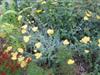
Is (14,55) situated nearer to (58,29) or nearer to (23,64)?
(23,64)

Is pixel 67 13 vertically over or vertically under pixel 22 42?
over

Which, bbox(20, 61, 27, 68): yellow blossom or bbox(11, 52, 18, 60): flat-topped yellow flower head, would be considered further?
bbox(11, 52, 18, 60): flat-topped yellow flower head

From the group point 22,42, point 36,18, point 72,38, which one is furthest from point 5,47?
point 72,38

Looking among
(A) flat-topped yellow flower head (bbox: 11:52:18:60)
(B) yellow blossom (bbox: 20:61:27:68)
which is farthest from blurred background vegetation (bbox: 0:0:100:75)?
(A) flat-topped yellow flower head (bbox: 11:52:18:60)

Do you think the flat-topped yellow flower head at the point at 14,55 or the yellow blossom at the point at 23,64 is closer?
the yellow blossom at the point at 23,64

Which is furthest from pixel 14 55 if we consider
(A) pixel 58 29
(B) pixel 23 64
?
(A) pixel 58 29

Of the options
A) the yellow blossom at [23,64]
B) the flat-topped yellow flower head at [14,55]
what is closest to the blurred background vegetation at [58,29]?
the yellow blossom at [23,64]

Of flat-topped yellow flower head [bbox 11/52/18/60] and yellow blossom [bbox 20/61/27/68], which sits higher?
flat-topped yellow flower head [bbox 11/52/18/60]

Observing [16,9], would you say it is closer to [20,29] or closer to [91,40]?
[20,29]

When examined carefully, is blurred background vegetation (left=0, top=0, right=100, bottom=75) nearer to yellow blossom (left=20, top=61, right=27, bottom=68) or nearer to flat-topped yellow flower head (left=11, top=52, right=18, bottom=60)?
yellow blossom (left=20, top=61, right=27, bottom=68)

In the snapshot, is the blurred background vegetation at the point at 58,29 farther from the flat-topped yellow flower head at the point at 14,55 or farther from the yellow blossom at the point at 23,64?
the flat-topped yellow flower head at the point at 14,55

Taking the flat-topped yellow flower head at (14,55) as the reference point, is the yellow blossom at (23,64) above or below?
below

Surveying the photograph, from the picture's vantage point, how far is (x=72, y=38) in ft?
16.9

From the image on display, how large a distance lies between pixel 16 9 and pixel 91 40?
1.74 meters
